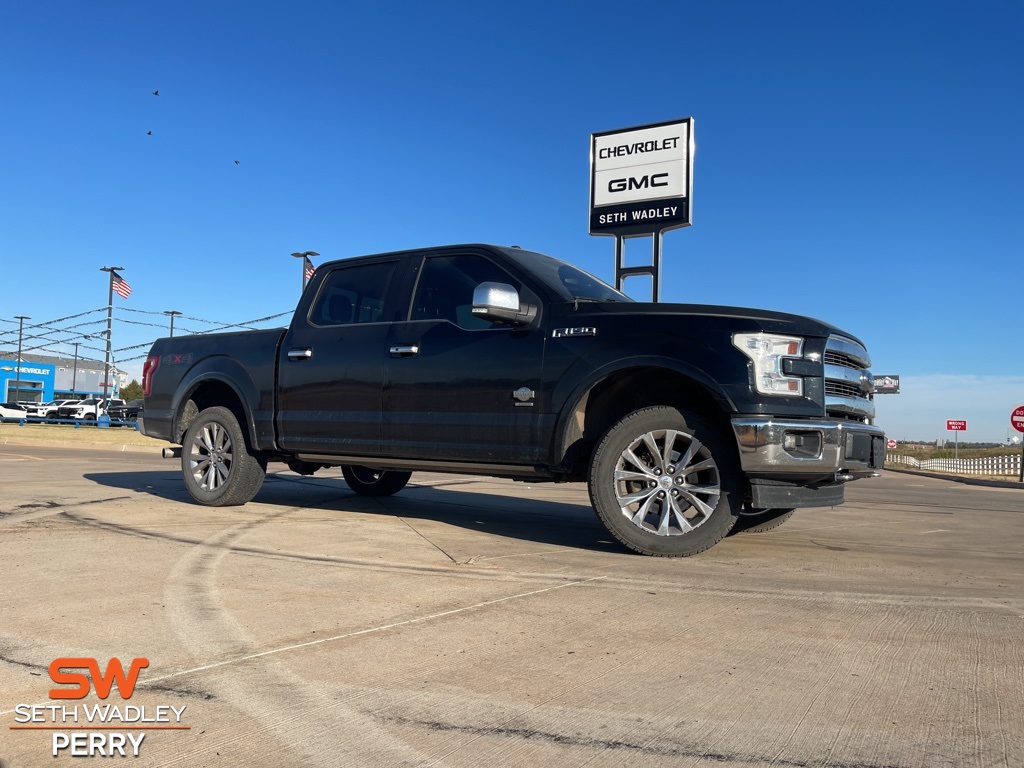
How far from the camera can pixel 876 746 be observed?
207 centimetres

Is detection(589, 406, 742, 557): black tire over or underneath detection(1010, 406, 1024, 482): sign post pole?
underneath

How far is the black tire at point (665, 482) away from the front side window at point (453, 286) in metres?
1.38

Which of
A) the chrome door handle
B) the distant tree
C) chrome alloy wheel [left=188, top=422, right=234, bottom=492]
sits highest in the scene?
the distant tree

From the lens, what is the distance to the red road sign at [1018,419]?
75.4ft

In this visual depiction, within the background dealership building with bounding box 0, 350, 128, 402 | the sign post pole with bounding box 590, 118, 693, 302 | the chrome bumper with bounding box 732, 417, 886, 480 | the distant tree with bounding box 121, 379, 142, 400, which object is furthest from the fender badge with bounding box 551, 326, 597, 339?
the distant tree with bounding box 121, 379, 142, 400

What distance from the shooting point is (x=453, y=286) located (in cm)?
595

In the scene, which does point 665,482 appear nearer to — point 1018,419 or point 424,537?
point 424,537

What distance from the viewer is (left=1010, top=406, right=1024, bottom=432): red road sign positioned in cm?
2298

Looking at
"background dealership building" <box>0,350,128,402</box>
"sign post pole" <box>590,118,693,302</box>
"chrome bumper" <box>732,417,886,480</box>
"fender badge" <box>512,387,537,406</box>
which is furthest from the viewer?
"background dealership building" <box>0,350,128,402</box>

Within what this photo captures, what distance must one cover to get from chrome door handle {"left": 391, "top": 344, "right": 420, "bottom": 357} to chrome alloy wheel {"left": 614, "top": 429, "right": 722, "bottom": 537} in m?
1.76

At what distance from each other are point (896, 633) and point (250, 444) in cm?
526

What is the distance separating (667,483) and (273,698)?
2937mm

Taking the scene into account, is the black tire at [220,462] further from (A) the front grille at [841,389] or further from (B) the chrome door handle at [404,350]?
(A) the front grille at [841,389]

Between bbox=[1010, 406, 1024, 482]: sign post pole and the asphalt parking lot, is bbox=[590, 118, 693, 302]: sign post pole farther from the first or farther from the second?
the asphalt parking lot
